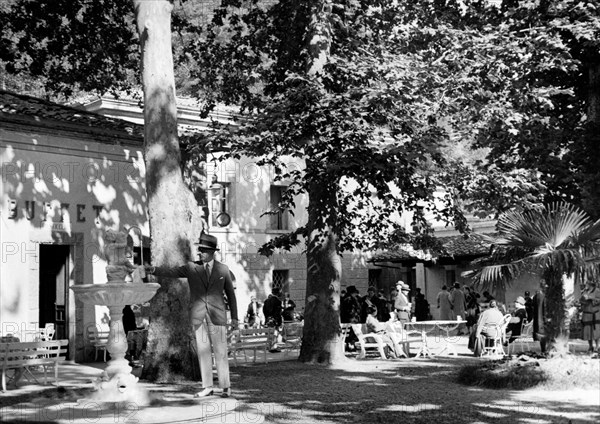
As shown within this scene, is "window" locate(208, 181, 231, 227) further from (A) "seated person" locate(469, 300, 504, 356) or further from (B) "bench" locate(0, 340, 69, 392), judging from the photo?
(B) "bench" locate(0, 340, 69, 392)

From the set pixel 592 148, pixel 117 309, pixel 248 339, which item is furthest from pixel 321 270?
pixel 592 148

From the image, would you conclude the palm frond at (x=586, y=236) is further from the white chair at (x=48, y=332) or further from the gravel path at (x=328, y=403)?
the white chair at (x=48, y=332)

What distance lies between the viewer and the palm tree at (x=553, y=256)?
1283 centimetres

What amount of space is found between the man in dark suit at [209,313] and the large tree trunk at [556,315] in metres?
5.43

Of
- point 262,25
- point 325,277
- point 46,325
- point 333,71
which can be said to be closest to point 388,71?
point 333,71

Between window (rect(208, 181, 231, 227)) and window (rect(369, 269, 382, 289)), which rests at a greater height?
window (rect(208, 181, 231, 227))

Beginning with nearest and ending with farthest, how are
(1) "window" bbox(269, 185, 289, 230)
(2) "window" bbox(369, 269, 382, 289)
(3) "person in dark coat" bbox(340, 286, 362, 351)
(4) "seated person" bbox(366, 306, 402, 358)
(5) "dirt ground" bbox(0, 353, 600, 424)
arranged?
1. (5) "dirt ground" bbox(0, 353, 600, 424)
2. (4) "seated person" bbox(366, 306, 402, 358)
3. (3) "person in dark coat" bbox(340, 286, 362, 351)
4. (1) "window" bbox(269, 185, 289, 230)
5. (2) "window" bbox(369, 269, 382, 289)

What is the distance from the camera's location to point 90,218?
62.8 feet

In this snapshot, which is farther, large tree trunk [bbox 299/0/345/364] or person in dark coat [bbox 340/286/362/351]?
person in dark coat [bbox 340/286/362/351]

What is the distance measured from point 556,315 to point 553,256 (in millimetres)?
964

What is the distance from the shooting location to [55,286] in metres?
19.2

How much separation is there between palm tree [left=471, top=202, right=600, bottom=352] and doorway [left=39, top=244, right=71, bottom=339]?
996cm

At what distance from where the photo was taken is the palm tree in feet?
42.1

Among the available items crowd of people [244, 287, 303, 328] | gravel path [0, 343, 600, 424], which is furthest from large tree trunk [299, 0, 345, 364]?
crowd of people [244, 287, 303, 328]
